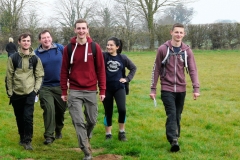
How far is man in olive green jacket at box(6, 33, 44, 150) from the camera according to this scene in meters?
6.06

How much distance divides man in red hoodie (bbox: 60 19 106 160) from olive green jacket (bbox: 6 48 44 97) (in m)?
0.87

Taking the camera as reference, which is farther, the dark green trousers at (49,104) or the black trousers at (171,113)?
the dark green trousers at (49,104)

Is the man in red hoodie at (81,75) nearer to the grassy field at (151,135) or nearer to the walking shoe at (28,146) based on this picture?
the grassy field at (151,135)

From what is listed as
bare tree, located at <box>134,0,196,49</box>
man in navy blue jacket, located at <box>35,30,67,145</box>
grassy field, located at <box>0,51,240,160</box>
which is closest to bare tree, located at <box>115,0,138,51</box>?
bare tree, located at <box>134,0,196,49</box>

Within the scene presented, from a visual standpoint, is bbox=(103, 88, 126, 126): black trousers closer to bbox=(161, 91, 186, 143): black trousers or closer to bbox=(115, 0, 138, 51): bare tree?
bbox=(161, 91, 186, 143): black trousers

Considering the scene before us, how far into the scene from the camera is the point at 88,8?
47562mm

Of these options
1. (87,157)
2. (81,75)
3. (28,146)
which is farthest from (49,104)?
(87,157)


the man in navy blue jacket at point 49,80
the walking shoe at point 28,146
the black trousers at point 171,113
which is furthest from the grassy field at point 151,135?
the man in navy blue jacket at point 49,80

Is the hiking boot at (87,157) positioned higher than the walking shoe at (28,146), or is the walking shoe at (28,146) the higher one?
the hiking boot at (87,157)

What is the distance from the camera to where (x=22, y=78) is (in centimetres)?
606

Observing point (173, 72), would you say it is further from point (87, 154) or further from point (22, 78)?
point (22, 78)

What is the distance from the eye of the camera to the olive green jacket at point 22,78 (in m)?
6.05

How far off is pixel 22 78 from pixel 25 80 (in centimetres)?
6

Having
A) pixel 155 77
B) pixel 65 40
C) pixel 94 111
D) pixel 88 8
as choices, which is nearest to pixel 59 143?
pixel 94 111
